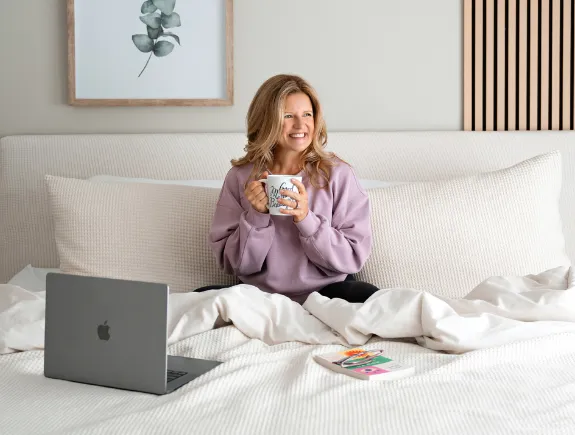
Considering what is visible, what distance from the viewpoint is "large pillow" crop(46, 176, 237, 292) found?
2.30 meters

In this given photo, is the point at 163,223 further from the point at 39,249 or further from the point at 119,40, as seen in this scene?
the point at 119,40

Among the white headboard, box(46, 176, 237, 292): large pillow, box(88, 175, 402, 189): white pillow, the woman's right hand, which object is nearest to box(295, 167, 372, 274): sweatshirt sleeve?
the woman's right hand

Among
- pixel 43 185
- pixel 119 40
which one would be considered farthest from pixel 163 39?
pixel 43 185

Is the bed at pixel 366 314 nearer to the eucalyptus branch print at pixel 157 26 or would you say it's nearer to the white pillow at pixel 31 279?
the white pillow at pixel 31 279

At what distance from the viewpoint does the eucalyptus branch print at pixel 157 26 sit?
2.90 metres

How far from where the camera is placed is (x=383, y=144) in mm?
2797

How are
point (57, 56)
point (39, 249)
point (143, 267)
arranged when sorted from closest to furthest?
point (143, 267)
point (39, 249)
point (57, 56)

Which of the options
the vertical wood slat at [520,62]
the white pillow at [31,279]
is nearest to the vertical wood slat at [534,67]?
the vertical wood slat at [520,62]

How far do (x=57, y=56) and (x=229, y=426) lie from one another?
7.08ft

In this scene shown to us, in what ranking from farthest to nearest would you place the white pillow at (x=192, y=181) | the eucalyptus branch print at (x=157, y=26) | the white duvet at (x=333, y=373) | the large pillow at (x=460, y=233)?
the eucalyptus branch print at (x=157, y=26)
the white pillow at (x=192, y=181)
the large pillow at (x=460, y=233)
the white duvet at (x=333, y=373)

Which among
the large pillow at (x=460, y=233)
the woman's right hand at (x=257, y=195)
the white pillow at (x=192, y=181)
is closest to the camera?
the woman's right hand at (x=257, y=195)

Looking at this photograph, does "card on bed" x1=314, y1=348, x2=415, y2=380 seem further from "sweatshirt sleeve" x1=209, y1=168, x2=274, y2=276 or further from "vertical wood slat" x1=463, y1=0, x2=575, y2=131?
"vertical wood slat" x1=463, y1=0, x2=575, y2=131

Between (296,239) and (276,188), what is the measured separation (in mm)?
340

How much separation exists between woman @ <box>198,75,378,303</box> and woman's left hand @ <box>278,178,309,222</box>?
Answer: 11cm
